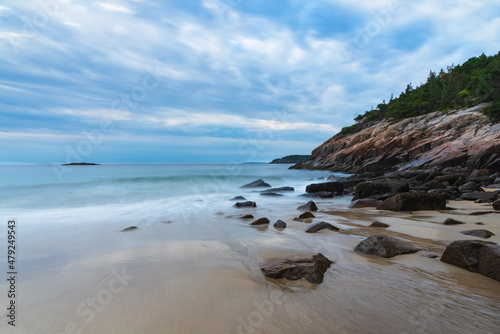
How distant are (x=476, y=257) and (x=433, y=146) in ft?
111

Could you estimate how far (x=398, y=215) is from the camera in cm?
757

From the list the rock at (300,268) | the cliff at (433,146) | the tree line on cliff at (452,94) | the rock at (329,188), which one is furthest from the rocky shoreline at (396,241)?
the tree line on cliff at (452,94)

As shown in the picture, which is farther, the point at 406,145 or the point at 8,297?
the point at 406,145

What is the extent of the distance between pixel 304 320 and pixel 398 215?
261 inches

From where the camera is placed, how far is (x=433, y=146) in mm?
30500

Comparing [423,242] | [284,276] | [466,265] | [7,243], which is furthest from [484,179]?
[7,243]

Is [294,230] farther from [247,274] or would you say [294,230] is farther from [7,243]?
[7,243]

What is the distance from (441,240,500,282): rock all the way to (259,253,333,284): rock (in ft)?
5.71

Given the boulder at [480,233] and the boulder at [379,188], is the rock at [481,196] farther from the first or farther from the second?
the boulder at [480,233]

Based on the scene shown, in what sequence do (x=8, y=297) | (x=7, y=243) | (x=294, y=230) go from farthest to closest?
Result: (x=294, y=230), (x=7, y=243), (x=8, y=297)

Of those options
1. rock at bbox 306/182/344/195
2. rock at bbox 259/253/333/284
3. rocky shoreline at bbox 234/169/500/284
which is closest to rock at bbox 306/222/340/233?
rocky shoreline at bbox 234/169/500/284

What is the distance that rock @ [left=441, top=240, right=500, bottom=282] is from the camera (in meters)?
2.99

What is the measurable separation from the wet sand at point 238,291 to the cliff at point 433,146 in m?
23.4

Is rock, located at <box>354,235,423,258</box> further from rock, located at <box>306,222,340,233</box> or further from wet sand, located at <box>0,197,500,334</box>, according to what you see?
rock, located at <box>306,222,340,233</box>
